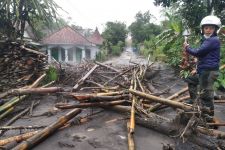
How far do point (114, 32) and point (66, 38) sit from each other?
1080 centimetres

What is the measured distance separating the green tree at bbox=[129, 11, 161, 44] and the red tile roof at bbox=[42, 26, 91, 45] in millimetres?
10332

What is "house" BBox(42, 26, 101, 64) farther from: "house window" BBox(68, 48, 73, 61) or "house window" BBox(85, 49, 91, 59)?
"house window" BBox(85, 49, 91, 59)

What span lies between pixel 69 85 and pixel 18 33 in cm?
313

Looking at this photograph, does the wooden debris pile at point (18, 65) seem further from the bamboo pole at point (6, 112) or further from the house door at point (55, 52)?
the house door at point (55, 52)

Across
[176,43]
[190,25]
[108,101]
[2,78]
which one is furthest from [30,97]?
[190,25]

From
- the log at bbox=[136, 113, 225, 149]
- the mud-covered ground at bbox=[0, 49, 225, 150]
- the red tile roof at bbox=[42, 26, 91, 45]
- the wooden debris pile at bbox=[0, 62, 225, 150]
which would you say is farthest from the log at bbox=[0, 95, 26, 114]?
the red tile roof at bbox=[42, 26, 91, 45]

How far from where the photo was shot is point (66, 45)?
34469 mm

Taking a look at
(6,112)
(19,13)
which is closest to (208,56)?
(6,112)

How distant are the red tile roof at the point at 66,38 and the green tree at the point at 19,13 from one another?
21550 mm

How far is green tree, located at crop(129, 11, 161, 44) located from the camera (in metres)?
42.5

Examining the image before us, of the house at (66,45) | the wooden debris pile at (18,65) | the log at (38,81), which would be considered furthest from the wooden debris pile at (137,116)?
the house at (66,45)

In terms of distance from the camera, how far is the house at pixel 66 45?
3409 cm

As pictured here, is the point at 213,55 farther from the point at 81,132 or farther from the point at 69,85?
the point at 69,85

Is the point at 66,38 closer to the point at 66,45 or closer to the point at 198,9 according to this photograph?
the point at 66,45
